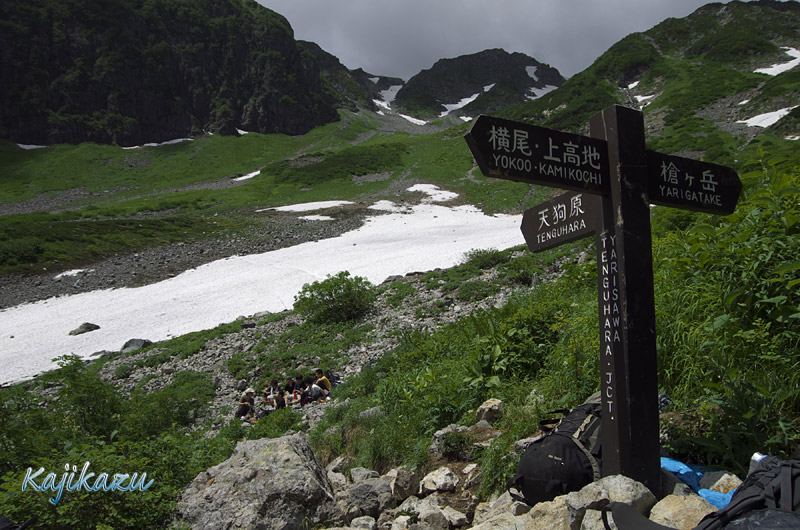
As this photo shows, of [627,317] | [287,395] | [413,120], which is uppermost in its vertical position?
[413,120]

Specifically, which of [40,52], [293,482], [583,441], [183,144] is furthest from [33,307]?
[40,52]

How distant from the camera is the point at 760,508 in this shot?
239 centimetres

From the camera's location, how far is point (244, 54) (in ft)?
445

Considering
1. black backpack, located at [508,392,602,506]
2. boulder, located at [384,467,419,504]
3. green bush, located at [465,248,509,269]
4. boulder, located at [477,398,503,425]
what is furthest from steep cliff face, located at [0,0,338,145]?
black backpack, located at [508,392,602,506]

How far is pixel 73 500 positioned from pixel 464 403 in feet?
13.6

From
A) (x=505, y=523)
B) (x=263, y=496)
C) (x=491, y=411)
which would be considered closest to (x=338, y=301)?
(x=491, y=411)

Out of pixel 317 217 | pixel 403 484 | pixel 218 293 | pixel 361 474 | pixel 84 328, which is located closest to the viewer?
pixel 403 484

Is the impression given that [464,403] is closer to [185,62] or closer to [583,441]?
[583,441]

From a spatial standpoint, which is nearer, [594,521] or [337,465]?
[594,521]

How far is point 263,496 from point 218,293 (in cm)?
1856

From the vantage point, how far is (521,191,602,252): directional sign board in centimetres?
353

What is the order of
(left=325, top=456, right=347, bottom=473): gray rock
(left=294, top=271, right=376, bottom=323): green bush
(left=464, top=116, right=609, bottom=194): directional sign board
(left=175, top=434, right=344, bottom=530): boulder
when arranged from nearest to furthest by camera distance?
(left=464, top=116, right=609, bottom=194): directional sign board
(left=175, top=434, right=344, bottom=530): boulder
(left=325, top=456, right=347, bottom=473): gray rock
(left=294, top=271, right=376, bottom=323): green bush

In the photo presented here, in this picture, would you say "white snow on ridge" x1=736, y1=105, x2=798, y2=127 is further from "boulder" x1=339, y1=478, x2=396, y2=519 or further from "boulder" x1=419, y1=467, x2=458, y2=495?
"boulder" x1=339, y1=478, x2=396, y2=519

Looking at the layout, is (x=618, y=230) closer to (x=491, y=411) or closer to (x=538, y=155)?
(x=538, y=155)
